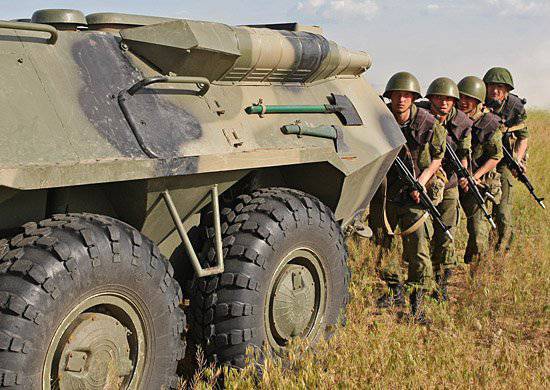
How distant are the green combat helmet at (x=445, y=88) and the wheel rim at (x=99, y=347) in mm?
4055

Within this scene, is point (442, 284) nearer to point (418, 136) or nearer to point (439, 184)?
point (439, 184)

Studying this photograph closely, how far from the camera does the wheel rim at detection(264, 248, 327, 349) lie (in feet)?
14.2

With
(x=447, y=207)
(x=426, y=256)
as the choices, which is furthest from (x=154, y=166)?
(x=447, y=207)

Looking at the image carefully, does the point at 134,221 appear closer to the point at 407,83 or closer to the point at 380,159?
the point at 380,159

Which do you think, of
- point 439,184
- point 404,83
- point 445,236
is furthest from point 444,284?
point 404,83

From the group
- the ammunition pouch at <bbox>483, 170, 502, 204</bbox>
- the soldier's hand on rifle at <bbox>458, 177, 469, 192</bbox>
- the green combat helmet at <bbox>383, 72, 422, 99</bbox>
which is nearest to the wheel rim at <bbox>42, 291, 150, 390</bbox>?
the green combat helmet at <bbox>383, 72, 422, 99</bbox>

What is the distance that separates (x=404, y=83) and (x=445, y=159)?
40.1 inches

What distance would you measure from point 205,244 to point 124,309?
2.63ft

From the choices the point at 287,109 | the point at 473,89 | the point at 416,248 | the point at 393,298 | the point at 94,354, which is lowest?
the point at 94,354

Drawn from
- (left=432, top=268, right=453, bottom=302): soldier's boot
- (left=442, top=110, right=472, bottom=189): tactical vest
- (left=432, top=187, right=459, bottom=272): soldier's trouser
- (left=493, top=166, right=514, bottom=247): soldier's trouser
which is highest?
(left=442, top=110, right=472, bottom=189): tactical vest

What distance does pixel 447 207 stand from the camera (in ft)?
22.0

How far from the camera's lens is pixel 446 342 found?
4898 millimetres

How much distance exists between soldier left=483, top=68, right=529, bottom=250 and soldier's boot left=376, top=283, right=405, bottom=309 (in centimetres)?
198

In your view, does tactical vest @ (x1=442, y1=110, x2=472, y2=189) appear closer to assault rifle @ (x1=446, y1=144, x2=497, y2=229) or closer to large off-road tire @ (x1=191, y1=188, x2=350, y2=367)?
assault rifle @ (x1=446, y1=144, x2=497, y2=229)
